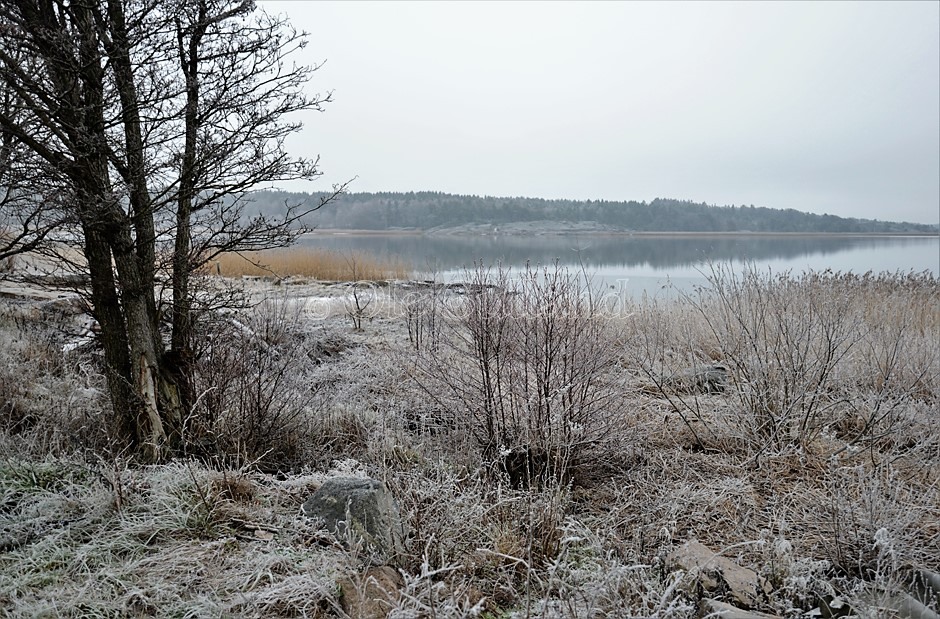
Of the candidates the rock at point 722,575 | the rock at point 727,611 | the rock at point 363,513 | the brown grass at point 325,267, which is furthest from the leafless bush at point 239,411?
the brown grass at point 325,267

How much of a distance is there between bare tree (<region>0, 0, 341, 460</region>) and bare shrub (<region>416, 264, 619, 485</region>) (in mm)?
1935

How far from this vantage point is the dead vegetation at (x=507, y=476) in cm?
285

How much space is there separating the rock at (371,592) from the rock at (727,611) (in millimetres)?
1434

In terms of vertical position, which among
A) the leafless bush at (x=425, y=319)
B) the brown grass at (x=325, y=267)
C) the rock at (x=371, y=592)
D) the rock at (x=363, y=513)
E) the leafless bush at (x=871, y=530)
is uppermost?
the brown grass at (x=325, y=267)

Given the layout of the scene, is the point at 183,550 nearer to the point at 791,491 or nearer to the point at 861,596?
the point at 861,596

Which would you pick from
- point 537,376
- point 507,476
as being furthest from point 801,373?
point 507,476

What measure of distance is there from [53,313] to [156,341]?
5283 mm

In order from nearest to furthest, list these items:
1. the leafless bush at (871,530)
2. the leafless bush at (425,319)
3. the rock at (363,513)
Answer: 1. the rock at (363,513)
2. the leafless bush at (871,530)
3. the leafless bush at (425,319)

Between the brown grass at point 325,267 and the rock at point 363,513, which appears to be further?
the brown grass at point 325,267

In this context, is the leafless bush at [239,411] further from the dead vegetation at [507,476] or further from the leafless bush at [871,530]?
the leafless bush at [871,530]

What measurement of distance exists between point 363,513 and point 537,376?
1.78 metres

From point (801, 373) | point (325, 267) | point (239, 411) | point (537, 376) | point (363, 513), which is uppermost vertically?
point (325, 267)

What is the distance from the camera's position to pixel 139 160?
14.1ft

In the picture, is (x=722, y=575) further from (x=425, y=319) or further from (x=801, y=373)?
(x=425, y=319)
